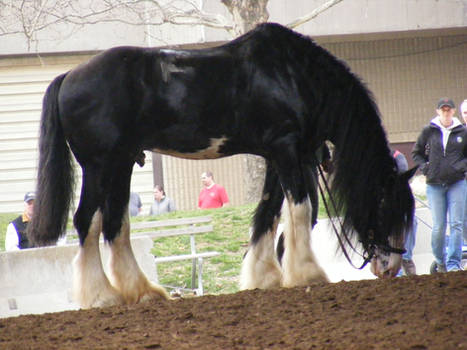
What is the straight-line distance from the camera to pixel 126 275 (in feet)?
Result: 20.4

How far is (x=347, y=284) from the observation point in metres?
5.85

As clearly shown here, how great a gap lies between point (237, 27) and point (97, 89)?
29.9ft

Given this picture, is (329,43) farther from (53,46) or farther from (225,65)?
(225,65)

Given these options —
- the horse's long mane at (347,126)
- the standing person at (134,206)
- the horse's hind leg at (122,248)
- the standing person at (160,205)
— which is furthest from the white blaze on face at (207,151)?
the standing person at (134,206)

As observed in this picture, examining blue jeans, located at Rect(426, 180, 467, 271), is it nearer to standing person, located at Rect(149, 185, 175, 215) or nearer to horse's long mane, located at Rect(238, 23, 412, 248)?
horse's long mane, located at Rect(238, 23, 412, 248)

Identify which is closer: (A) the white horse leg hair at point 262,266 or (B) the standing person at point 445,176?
(A) the white horse leg hair at point 262,266

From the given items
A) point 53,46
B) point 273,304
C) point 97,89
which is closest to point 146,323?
point 273,304

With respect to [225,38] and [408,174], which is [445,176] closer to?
[408,174]

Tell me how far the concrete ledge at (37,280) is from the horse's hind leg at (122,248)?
2544 mm

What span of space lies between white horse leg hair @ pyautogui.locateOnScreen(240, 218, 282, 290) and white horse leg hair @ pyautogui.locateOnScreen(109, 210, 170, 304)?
31.3 inches

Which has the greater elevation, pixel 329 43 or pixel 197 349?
pixel 329 43

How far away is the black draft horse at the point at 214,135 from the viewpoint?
612 centimetres

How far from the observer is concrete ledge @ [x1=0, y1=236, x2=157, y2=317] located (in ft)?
28.6

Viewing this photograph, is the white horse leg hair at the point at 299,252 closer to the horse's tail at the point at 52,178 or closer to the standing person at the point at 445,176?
the horse's tail at the point at 52,178
